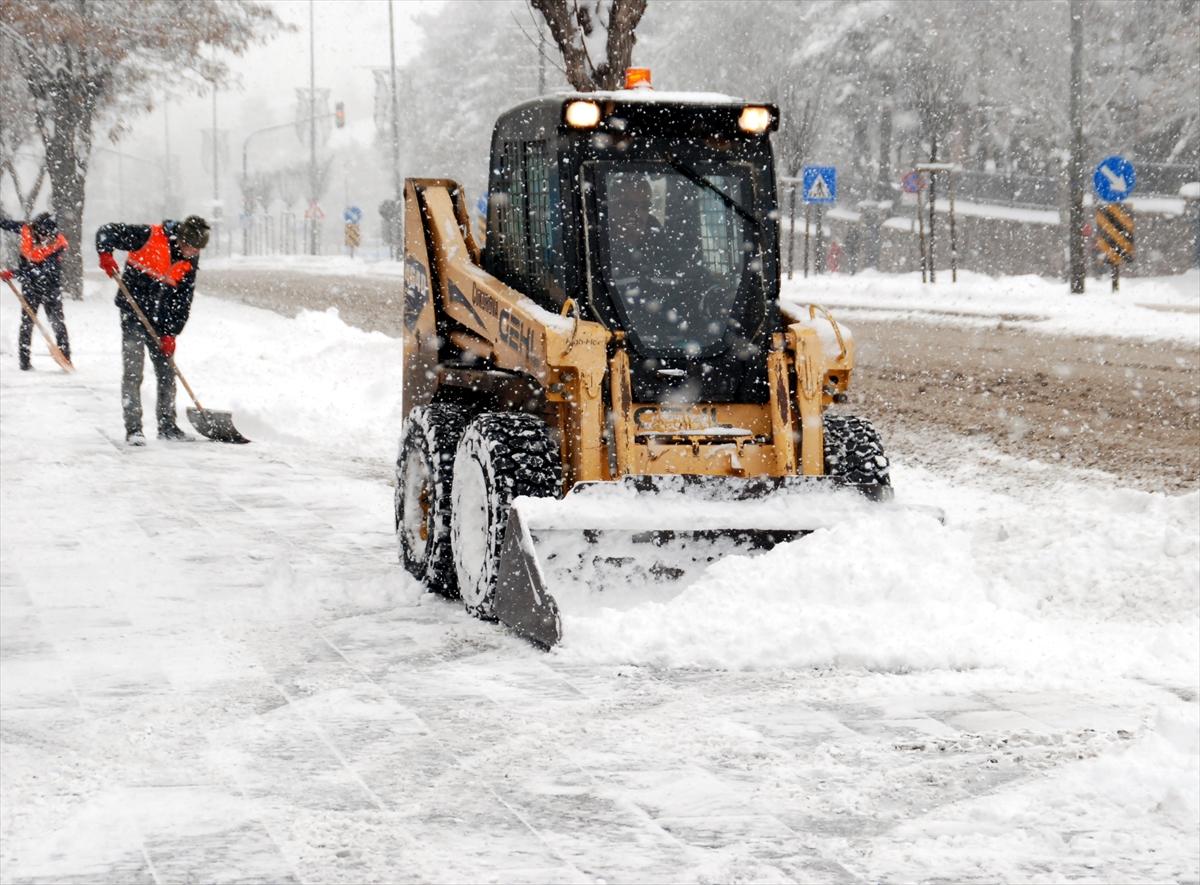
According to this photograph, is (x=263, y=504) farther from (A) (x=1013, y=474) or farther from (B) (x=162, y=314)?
(A) (x=1013, y=474)

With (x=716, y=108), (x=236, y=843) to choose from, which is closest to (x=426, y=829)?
(x=236, y=843)

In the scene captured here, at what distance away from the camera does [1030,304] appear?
26641 mm

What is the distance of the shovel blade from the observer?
12.5m

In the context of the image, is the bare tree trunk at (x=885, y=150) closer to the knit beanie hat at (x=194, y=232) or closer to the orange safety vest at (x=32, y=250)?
the orange safety vest at (x=32, y=250)

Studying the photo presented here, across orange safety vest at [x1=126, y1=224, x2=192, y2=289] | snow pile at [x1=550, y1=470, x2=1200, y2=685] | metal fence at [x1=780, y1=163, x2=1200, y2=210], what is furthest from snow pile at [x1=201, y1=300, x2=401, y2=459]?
metal fence at [x1=780, y1=163, x2=1200, y2=210]

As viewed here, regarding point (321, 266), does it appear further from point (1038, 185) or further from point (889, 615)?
point (889, 615)

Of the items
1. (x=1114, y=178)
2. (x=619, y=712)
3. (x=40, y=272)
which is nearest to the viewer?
(x=619, y=712)

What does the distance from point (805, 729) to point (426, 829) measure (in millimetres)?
1400

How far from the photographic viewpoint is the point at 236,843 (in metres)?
4.29

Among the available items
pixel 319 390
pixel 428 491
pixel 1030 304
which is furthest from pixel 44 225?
pixel 1030 304

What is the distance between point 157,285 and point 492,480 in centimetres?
645

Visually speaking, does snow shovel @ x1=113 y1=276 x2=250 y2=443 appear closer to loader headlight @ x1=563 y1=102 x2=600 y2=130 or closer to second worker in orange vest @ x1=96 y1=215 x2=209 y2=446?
second worker in orange vest @ x1=96 y1=215 x2=209 y2=446

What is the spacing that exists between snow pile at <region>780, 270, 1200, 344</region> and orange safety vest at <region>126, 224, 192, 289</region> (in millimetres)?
12138

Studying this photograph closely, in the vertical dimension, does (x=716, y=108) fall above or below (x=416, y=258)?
above
